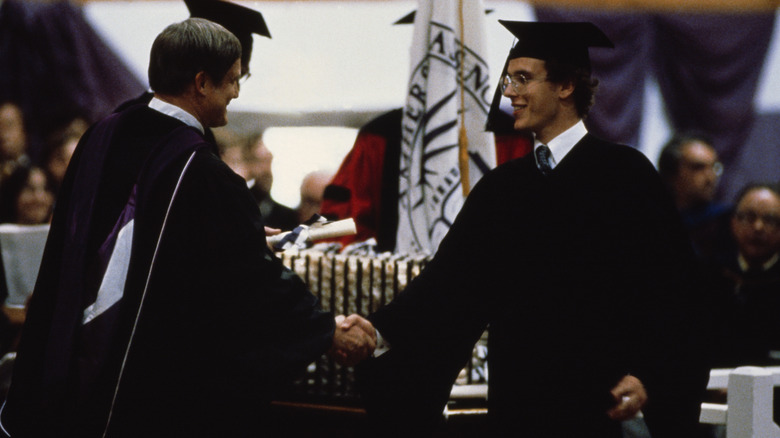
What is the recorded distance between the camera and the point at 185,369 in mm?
2529

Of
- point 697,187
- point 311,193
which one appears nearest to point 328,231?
point 311,193

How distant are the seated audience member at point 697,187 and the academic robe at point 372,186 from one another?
94.0 inches

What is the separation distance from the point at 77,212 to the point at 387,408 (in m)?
1.16

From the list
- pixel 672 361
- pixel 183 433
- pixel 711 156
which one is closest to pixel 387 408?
pixel 183 433

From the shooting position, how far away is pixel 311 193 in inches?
235

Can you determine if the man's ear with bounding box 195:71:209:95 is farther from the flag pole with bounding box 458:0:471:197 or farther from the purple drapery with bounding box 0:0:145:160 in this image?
the purple drapery with bounding box 0:0:145:160

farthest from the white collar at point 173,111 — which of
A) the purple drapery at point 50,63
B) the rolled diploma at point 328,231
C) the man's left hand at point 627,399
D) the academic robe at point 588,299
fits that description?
the purple drapery at point 50,63

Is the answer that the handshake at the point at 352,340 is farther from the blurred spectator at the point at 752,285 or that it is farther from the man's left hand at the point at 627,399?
the blurred spectator at the point at 752,285

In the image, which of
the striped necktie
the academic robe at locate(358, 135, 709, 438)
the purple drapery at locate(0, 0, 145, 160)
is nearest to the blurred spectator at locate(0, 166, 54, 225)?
the purple drapery at locate(0, 0, 145, 160)

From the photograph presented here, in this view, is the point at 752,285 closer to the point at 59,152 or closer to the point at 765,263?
the point at 765,263

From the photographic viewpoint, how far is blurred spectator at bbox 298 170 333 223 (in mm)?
5863

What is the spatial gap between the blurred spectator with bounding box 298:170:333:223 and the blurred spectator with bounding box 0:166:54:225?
1539mm

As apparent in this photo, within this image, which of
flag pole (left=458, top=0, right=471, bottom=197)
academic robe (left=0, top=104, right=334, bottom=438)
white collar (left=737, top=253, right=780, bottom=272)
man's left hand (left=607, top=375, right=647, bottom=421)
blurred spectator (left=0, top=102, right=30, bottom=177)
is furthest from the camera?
blurred spectator (left=0, top=102, right=30, bottom=177)

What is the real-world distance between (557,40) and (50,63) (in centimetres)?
544
